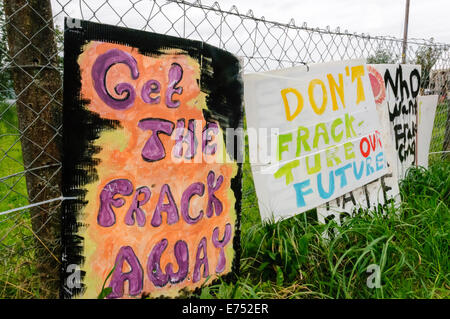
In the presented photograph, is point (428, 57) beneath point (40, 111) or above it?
above

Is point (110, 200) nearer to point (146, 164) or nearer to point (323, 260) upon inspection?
point (146, 164)

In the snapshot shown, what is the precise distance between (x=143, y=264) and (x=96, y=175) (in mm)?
421

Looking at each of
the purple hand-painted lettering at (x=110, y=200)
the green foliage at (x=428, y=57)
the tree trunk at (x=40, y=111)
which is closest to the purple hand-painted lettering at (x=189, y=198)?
the purple hand-painted lettering at (x=110, y=200)

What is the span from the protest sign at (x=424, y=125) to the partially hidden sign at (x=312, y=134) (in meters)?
1.09

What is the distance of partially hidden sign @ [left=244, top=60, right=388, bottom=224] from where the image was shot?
6.39 ft

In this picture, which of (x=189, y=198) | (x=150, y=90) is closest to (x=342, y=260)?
(x=189, y=198)

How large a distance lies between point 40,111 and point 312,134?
4.74 feet

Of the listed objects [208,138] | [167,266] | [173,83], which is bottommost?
[167,266]

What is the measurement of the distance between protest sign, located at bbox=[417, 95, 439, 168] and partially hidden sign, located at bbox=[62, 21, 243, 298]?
2437 mm

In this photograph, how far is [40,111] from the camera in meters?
1.55

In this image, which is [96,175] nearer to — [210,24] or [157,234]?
[157,234]

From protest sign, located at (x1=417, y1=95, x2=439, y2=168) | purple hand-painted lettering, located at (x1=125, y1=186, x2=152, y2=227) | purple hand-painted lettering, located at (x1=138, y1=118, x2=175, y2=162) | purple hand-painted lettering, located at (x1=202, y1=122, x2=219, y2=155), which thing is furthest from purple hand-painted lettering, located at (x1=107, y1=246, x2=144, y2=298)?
protest sign, located at (x1=417, y1=95, x2=439, y2=168)
